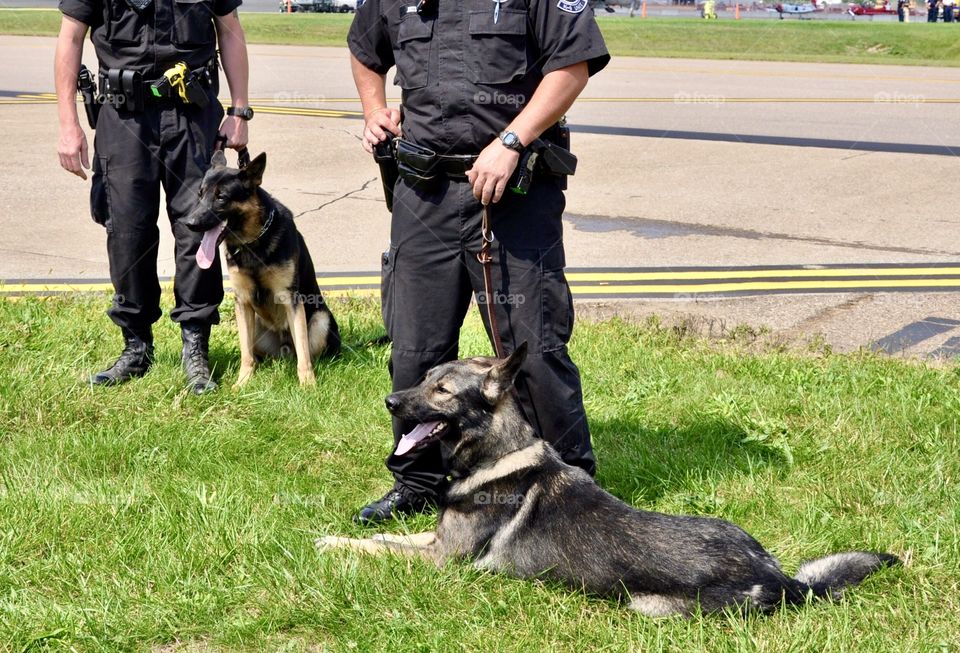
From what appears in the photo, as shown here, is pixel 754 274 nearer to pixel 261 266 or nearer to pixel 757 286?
pixel 757 286

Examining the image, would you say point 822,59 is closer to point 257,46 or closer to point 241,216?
point 257,46

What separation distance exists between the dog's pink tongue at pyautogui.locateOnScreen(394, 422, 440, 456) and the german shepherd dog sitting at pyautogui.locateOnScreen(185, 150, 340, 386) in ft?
6.19

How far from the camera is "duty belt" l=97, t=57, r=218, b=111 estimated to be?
5.08 m

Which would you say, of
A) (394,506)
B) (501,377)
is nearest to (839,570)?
(501,377)

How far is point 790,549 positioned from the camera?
147 inches

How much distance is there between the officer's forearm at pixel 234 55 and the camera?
548 centimetres

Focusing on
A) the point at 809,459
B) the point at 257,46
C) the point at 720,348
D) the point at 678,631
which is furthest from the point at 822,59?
the point at 678,631

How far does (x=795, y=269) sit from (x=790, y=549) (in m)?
4.13

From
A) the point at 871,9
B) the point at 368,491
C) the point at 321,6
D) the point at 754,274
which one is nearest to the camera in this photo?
the point at 368,491

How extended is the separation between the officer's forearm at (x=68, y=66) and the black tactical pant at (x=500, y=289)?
230 cm

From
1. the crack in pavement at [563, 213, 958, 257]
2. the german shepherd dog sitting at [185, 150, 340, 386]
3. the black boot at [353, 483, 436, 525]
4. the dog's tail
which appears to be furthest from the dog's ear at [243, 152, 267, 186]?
the crack in pavement at [563, 213, 958, 257]

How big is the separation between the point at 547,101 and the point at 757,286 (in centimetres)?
407

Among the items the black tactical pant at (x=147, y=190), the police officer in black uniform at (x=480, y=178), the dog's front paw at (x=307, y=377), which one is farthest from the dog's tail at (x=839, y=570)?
the black tactical pant at (x=147, y=190)

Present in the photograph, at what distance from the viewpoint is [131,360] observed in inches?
215
